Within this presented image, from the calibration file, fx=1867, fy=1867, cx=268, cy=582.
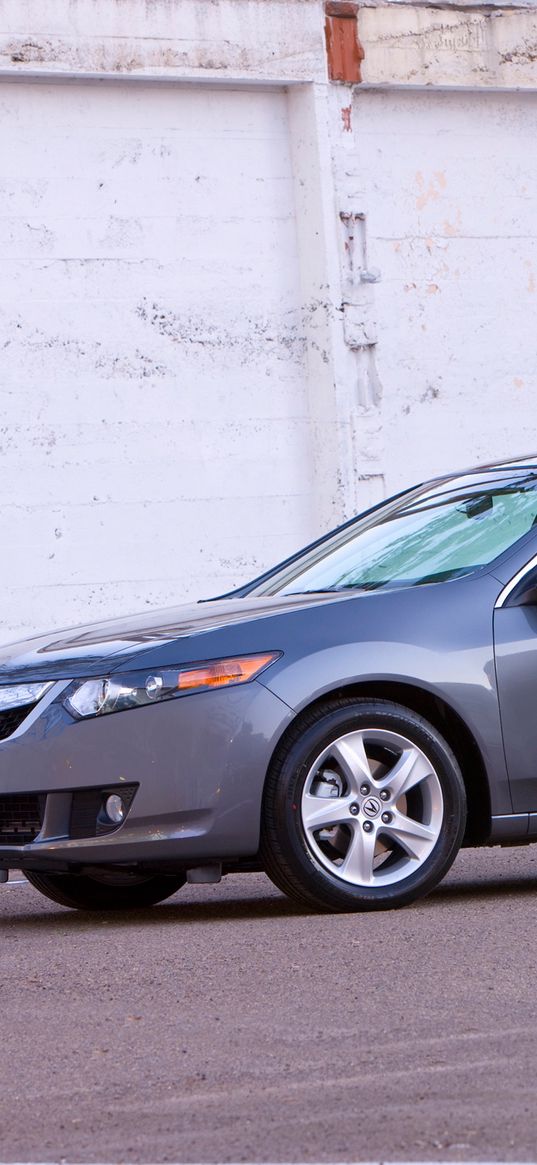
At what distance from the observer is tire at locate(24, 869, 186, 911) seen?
7.11m

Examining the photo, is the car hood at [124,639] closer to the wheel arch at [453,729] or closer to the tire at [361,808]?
the wheel arch at [453,729]

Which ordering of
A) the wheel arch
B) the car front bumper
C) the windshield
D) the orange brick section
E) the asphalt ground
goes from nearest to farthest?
1. the asphalt ground
2. the car front bumper
3. the wheel arch
4. the windshield
5. the orange brick section

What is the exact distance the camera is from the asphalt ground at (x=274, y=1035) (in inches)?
137

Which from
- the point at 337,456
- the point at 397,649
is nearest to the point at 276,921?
the point at 397,649

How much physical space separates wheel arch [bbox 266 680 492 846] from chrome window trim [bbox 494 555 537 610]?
411 mm

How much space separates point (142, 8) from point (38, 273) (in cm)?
258

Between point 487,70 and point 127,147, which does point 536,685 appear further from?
point 487,70

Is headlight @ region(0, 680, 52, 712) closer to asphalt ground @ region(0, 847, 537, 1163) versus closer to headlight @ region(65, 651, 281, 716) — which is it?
headlight @ region(65, 651, 281, 716)

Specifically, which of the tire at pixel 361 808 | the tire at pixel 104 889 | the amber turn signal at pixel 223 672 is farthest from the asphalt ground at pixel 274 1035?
the amber turn signal at pixel 223 672

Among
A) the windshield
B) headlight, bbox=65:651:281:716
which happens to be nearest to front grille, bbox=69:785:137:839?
headlight, bbox=65:651:281:716

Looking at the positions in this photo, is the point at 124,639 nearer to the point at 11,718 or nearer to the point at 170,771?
the point at 11,718

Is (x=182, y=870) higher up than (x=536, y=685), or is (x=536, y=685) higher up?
(x=536, y=685)

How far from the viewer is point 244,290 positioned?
693 inches

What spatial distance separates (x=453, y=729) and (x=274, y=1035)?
2.26 m
